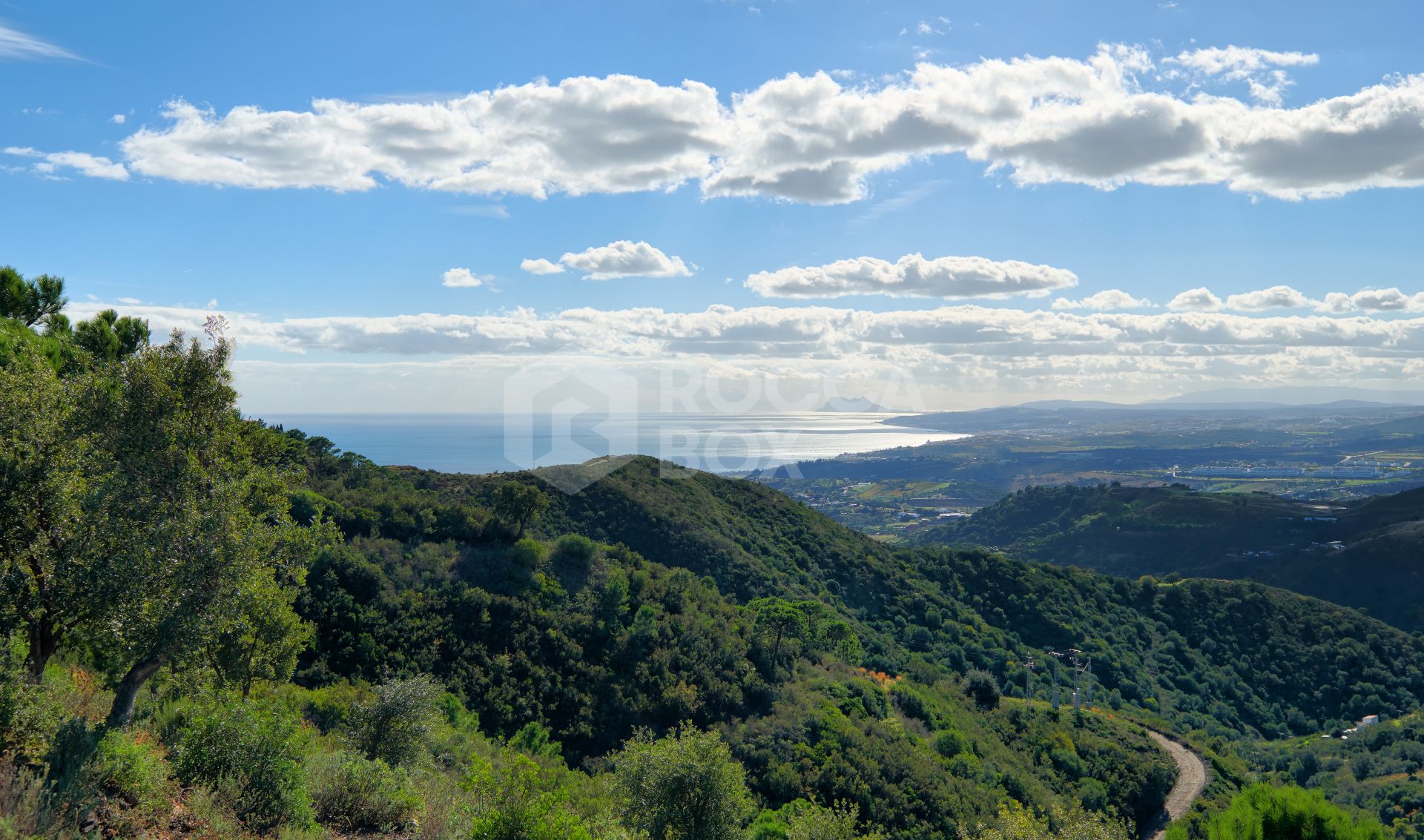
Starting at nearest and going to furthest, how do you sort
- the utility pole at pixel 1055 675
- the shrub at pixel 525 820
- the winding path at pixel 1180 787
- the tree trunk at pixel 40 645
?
the tree trunk at pixel 40 645, the shrub at pixel 525 820, the winding path at pixel 1180 787, the utility pole at pixel 1055 675

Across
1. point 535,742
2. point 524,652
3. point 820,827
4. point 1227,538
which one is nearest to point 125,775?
point 820,827

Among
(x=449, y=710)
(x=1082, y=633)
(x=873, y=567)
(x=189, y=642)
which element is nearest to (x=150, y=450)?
(x=189, y=642)

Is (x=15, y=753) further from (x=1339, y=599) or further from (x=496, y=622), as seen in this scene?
(x=1339, y=599)

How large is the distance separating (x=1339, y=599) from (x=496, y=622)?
71591mm

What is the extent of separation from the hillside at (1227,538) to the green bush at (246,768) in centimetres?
7734

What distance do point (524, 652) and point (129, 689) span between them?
16289 millimetres

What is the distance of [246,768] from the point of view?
805 cm

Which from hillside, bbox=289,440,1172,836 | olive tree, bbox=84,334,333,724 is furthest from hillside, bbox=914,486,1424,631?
olive tree, bbox=84,334,333,724

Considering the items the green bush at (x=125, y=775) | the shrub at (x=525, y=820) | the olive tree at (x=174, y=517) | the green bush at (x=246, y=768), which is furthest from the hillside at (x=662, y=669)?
the green bush at (x=125, y=775)

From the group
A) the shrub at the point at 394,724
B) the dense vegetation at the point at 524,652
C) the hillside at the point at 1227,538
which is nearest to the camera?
the dense vegetation at the point at 524,652

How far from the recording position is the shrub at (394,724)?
42.8 ft

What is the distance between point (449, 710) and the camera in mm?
19250

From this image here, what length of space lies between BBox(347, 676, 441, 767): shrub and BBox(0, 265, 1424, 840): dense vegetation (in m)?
0.05

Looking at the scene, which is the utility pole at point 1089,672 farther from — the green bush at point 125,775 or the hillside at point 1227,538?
the green bush at point 125,775
